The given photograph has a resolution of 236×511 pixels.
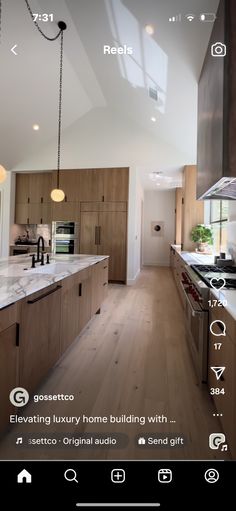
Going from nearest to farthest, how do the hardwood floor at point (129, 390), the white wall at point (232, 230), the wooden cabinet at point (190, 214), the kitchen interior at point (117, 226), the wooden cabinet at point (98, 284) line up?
the hardwood floor at point (129, 390), the kitchen interior at point (117, 226), the white wall at point (232, 230), the wooden cabinet at point (98, 284), the wooden cabinet at point (190, 214)

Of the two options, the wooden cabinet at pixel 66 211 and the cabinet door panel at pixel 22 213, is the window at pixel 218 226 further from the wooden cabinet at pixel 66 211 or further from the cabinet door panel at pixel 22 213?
the cabinet door panel at pixel 22 213

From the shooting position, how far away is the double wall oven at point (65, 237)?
17.0 feet

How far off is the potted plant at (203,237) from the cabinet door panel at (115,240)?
56.7 inches

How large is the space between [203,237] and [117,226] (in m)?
1.72

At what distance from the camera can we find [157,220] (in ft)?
26.3

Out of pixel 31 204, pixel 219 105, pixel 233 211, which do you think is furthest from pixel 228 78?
pixel 31 204

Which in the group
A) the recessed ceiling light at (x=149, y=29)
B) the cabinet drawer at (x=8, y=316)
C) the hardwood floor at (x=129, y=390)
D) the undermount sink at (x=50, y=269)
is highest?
the recessed ceiling light at (x=149, y=29)
